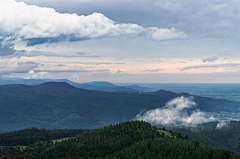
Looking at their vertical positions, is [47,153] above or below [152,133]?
below

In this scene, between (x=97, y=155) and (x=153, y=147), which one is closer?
(x=153, y=147)

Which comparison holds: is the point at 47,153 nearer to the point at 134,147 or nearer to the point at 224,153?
the point at 134,147

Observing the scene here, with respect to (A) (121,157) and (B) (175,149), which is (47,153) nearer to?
(A) (121,157)

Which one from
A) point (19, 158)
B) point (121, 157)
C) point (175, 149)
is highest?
point (175, 149)

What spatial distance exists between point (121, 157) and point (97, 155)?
27752 mm

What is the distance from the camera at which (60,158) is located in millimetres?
157875

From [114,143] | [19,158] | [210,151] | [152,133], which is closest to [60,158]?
[19,158]

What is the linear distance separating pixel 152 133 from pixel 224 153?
75.4 meters

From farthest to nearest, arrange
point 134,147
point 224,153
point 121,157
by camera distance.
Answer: point 134,147
point 121,157
point 224,153

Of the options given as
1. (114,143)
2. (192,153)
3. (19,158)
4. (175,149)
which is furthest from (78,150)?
(192,153)

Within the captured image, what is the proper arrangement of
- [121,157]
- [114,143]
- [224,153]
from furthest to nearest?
[114,143]
[121,157]
[224,153]

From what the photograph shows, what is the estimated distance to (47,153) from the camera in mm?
171750

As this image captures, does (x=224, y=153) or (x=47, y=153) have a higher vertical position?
(x=224, y=153)

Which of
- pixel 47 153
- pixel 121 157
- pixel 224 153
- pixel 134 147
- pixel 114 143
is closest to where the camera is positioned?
pixel 224 153
